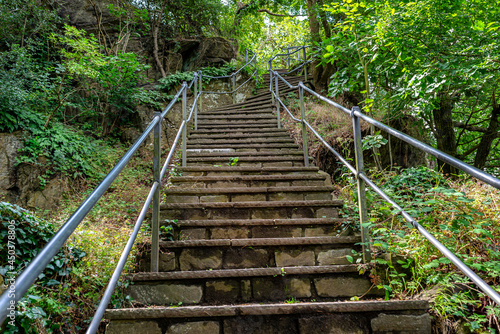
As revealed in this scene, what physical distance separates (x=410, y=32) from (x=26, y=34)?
8479mm

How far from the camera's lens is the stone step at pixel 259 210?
236cm

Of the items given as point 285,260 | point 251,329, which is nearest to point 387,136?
point 285,260

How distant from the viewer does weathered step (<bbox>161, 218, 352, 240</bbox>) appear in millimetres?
2197

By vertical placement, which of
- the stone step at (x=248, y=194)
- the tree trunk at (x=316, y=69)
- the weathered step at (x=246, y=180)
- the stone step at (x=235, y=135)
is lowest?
the stone step at (x=248, y=194)

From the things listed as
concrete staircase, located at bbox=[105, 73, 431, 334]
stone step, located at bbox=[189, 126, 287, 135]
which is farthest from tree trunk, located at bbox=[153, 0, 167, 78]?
concrete staircase, located at bbox=[105, 73, 431, 334]

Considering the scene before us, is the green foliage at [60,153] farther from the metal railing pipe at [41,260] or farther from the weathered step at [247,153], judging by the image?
the metal railing pipe at [41,260]

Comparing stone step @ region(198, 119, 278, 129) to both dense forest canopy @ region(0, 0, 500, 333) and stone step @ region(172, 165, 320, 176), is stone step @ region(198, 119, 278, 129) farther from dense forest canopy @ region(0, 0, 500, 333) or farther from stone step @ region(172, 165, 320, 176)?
stone step @ region(172, 165, 320, 176)

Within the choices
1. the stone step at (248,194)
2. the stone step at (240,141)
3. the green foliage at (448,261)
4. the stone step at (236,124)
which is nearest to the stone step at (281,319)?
the green foliage at (448,261)

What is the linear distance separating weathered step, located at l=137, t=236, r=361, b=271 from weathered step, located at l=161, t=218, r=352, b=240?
0.22m

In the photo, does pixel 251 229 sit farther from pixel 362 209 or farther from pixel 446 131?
pixel 446 131

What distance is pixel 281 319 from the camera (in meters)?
1.41

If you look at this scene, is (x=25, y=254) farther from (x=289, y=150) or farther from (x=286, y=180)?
(x=289, y=150)

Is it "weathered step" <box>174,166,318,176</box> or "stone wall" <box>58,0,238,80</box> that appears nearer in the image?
"weathered step" <box>174,166,318,176</box>

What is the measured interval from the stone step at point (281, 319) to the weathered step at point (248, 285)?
0.24 meters
